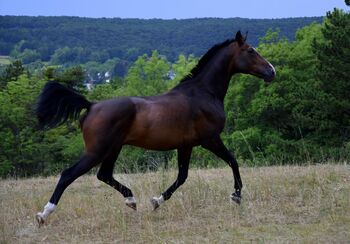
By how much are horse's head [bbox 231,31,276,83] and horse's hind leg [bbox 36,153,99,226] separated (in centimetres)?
268

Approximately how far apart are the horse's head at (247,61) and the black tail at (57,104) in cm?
239

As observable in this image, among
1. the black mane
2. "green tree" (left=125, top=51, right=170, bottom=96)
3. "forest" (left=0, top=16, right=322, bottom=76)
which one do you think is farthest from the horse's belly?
"forest" (left=0, top=16, right=322, bottom=76)

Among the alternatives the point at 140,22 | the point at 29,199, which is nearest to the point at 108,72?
the point at 140,22

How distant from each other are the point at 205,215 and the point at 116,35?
464 feet

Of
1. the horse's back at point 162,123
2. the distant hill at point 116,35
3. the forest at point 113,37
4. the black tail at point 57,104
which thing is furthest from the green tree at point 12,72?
the horse's back at point 162,123

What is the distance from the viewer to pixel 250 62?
8734 millimetres

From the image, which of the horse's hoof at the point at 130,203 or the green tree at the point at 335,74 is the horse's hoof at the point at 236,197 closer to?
the horse's hoof at the point at 130,203

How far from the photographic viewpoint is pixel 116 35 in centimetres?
14612

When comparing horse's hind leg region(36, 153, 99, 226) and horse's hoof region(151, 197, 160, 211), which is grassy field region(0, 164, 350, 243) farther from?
horse's hind leg region(36, 153, 99, 226)

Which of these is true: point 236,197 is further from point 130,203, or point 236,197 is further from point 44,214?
point 44,214

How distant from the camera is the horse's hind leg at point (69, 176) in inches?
287

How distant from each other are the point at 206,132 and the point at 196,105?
0.40 metres

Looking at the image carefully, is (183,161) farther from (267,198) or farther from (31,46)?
(31,46)

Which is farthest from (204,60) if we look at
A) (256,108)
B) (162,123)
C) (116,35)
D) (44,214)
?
(116,35)
